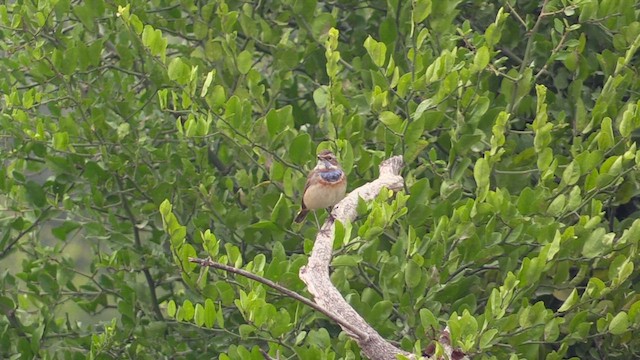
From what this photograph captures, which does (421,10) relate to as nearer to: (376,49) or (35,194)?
(376,49)

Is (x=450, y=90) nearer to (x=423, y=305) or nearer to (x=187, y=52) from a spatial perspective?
(x=423, y=305)

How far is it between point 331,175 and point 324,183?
54mm

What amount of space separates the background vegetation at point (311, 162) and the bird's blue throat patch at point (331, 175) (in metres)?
0.15

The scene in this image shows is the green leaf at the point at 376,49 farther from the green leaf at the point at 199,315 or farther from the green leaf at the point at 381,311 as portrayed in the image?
the green leaf at the point at 199,315

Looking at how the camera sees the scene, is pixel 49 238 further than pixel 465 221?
Yes

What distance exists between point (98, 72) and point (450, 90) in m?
2.20

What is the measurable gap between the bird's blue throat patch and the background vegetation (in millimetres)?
153

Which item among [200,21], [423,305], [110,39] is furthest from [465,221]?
[110,39]

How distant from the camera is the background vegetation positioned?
5504mm

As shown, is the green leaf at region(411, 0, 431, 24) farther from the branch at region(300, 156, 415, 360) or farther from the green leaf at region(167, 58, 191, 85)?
the branch at region(300, 156, 415, 360)

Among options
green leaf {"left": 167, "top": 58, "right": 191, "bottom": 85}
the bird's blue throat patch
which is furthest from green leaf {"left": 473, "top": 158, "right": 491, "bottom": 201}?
green leaf {"left": 167, "top": 58, "right": 191, "bottom": 85}

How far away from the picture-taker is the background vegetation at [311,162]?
18.1 ft

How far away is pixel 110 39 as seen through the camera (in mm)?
7227

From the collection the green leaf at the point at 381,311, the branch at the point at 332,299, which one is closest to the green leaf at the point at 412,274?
the green leaf at the point at 381,311
